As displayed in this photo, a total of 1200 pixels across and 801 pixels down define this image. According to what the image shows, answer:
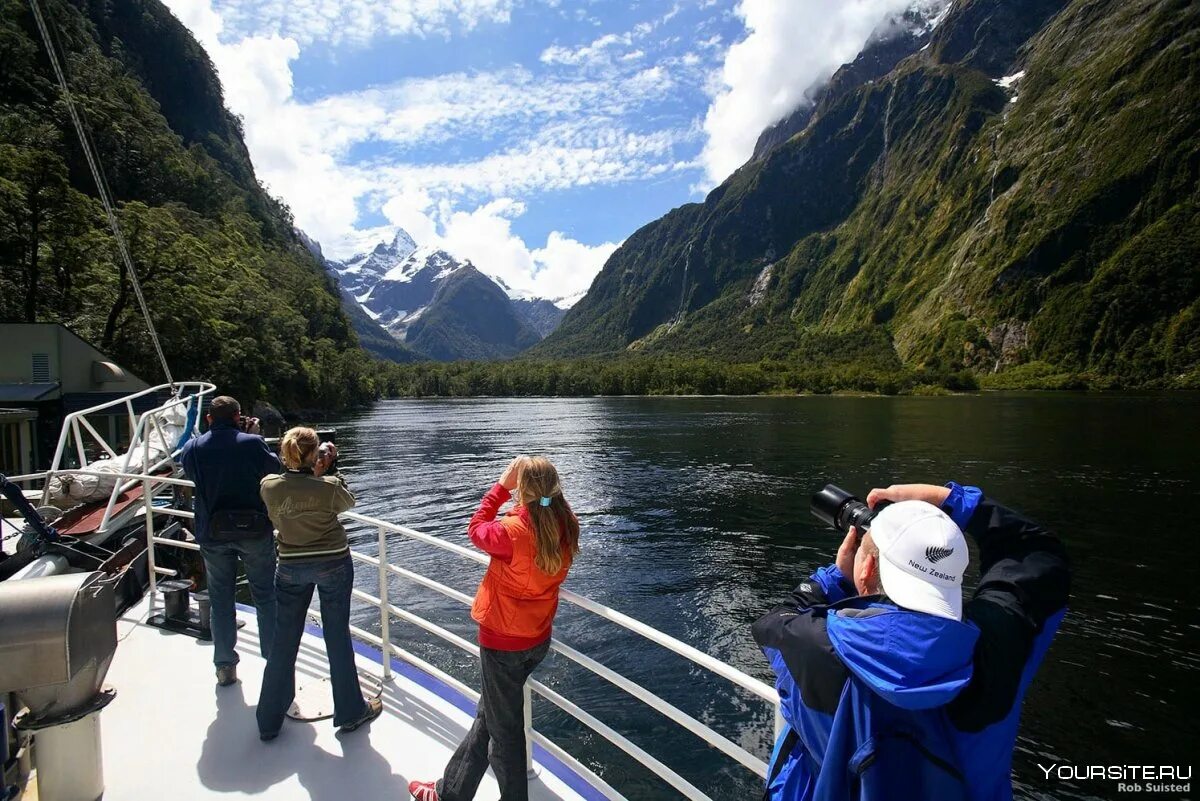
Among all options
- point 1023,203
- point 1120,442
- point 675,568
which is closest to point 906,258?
point 1023,203

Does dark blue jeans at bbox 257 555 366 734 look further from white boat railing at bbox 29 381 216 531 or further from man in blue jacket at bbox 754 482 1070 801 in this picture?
white boat railing at bbox 29 381 216 531

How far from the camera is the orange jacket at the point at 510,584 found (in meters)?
3.08

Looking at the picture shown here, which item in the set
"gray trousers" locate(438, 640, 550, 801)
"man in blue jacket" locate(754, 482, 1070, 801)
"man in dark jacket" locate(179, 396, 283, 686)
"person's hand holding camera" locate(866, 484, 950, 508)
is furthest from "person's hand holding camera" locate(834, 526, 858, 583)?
"man in dark jacket" locate(179, 396, 283, 686)

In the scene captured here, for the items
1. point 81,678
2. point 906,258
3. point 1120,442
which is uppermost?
point 906,258

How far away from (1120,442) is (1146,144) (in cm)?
14754

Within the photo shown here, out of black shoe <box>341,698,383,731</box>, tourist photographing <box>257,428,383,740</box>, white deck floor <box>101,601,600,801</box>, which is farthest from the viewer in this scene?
black shoe <box>341,698,383,731</box>

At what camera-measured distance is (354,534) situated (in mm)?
19453

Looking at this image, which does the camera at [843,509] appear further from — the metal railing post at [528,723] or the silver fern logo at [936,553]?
the metal railing post at [528,723]

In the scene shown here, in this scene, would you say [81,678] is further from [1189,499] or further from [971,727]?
[1189,499]

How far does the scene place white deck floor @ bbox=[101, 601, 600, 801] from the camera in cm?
370

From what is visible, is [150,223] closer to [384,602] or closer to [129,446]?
[129,446]

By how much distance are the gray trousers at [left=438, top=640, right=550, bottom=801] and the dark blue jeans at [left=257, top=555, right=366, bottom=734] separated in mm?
1138

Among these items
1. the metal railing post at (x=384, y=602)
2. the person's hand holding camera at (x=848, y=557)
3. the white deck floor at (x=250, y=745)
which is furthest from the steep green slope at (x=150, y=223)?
the person's hand holding camera at (x=848, y=557)

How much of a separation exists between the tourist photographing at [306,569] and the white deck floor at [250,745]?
21cm
